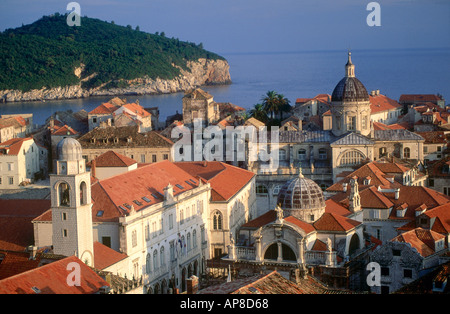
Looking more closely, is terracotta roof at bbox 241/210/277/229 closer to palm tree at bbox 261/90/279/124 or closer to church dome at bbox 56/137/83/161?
church dome at bbox 56/137/83/161

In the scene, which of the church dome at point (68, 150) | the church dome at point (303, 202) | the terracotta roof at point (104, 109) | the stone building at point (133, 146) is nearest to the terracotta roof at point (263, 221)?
the church dome at point (303, 202)

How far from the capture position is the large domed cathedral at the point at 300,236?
48.0 metres

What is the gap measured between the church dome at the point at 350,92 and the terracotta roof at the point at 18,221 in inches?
1168

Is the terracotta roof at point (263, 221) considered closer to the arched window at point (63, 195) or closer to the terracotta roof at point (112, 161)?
the arched window at point (63, 195)

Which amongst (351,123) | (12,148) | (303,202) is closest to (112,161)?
(303,202)

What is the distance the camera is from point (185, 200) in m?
55.8

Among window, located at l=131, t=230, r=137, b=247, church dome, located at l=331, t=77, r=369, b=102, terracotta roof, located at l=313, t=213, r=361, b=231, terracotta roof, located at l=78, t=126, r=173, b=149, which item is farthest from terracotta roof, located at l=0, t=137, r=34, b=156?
terracotta roof, located at l=313, t=213, r=361, b=231

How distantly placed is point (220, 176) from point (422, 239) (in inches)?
830

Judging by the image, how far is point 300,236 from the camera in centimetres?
4778

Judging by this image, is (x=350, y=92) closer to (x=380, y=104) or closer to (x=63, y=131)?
(x=63, y=131)

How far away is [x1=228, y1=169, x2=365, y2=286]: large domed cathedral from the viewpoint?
157 feet
